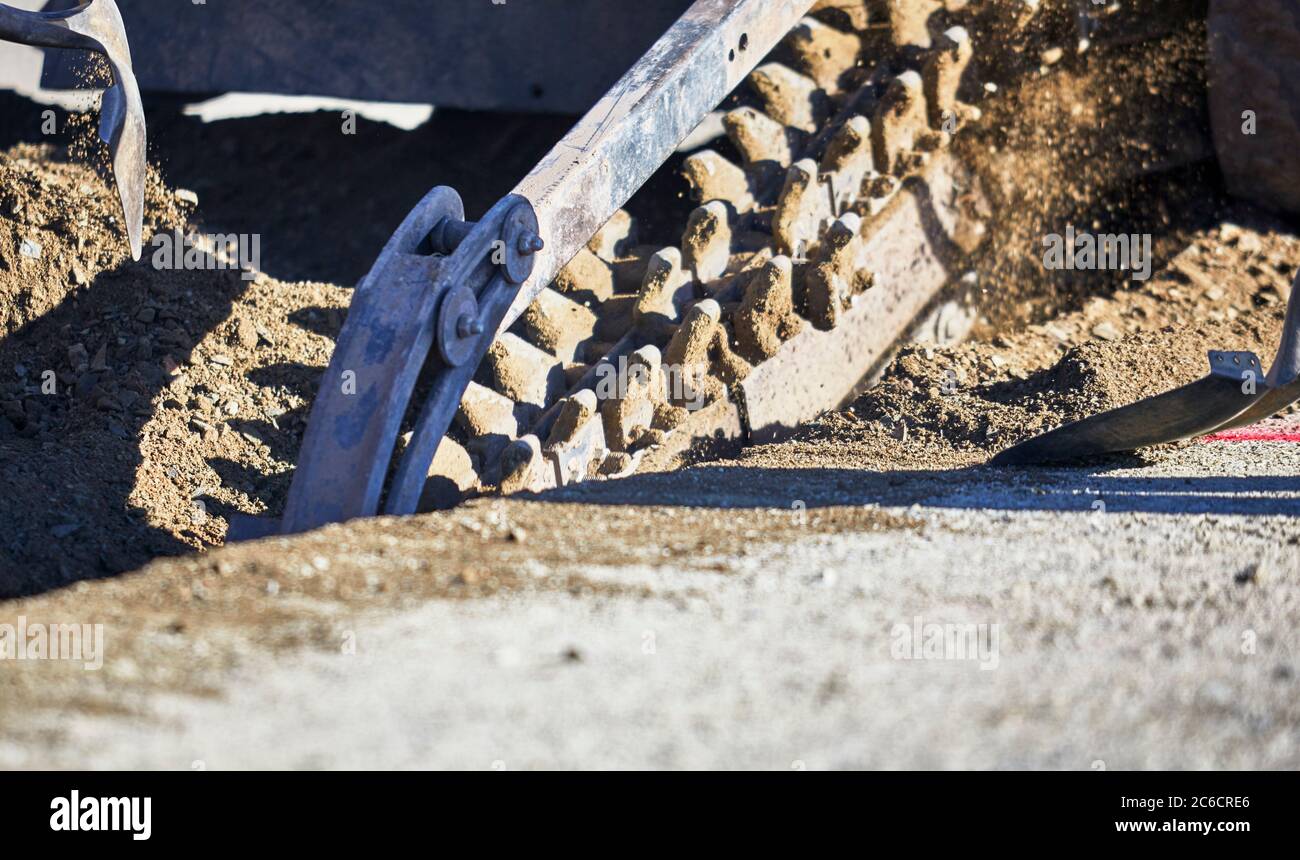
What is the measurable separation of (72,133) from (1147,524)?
16.7 feet

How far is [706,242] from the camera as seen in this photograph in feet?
14.1

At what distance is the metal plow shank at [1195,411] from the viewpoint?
3.49 metres

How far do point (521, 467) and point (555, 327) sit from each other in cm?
71

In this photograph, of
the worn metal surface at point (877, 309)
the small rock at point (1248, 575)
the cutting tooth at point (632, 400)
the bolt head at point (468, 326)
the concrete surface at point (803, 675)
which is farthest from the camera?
the worn metal surface at point (877, 309)

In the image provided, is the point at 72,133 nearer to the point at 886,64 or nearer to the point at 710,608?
the point at 886,64

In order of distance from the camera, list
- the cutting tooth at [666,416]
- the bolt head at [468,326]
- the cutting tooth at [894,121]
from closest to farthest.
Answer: the bolt head at [468,326]
the cutting tooth at [666,416]
the cutting tooth at [894,121]

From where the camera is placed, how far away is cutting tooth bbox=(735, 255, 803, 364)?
161 inches

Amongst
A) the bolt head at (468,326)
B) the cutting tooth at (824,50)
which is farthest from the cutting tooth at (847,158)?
the bolt head at (468,326)

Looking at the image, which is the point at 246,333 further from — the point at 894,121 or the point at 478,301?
the point at 894,121

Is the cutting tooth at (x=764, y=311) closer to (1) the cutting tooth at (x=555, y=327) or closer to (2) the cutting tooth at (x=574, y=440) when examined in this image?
(1) the cutting tooth at (x=555, y=327)

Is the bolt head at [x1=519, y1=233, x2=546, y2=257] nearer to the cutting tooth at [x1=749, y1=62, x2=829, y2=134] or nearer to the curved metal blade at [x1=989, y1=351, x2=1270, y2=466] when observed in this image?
the curved metal blade at [x1=989, y1=351, x2=1270, y2=466]

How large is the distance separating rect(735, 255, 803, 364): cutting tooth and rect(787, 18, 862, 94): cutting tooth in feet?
3.70

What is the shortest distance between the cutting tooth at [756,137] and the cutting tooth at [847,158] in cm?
16

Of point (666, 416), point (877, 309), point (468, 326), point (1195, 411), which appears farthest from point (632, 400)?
point (1195, 411)
